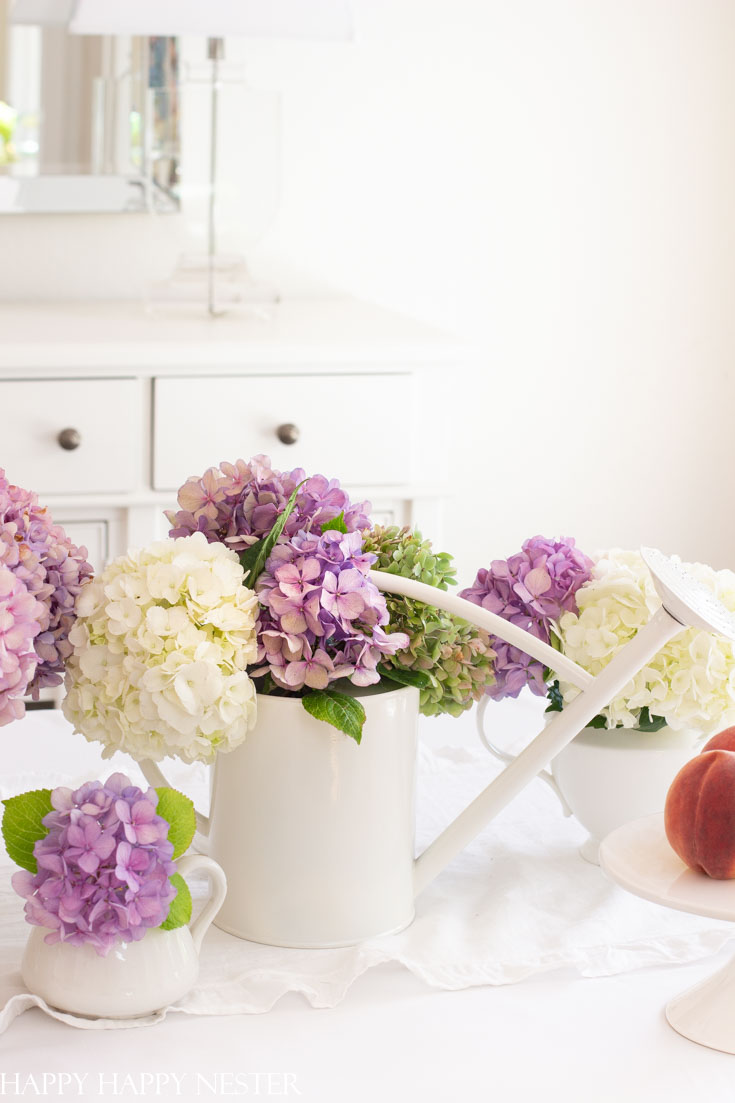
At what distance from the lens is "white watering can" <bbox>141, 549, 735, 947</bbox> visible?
787 millimetres

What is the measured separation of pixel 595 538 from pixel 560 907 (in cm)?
201

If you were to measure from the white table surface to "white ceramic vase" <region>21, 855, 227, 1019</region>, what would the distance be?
0.5 inches

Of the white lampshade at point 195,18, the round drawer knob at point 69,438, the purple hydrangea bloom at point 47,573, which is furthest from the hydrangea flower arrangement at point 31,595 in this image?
the white lampshade at point 195,18

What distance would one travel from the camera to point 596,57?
2652 millimetres

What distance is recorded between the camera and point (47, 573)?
79cm

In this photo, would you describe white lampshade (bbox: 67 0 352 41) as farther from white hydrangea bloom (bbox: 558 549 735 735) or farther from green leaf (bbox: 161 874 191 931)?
green leaf (bbox: 161 874 191 931)

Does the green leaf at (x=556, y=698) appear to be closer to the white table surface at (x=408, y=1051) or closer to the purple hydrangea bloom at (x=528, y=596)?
the purple hydrangea bloom at (x=528, y=596)

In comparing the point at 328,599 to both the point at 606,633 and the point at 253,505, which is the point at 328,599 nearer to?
the point at 253,505

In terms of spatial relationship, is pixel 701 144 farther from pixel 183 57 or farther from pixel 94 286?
pixel 94 286

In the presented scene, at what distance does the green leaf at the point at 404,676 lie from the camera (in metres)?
0.82

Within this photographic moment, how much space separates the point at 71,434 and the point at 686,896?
1477 millimetres

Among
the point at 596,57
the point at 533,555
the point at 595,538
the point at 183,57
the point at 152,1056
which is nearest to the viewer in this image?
the point at 152,1056

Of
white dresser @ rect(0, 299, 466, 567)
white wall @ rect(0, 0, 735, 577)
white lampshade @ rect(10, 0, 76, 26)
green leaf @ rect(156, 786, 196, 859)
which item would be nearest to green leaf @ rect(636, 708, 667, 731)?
green leaf @ rect(156, 786, 196, 859)

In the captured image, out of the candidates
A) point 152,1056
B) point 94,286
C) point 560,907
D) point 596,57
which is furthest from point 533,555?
point 596,57
